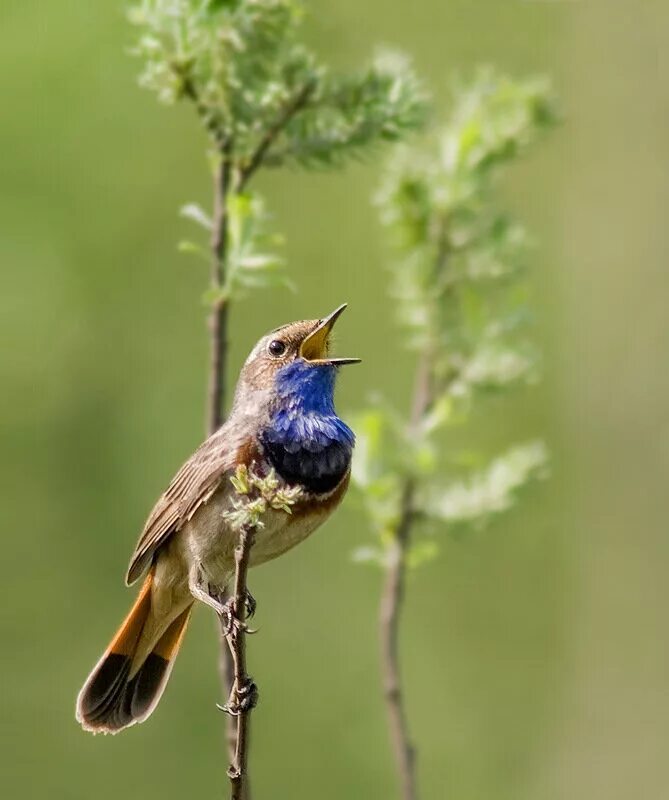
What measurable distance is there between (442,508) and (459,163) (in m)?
1.18

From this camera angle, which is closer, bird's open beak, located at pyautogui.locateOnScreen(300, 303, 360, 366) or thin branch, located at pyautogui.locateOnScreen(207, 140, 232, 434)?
thin branch, located at pyautogui.locateOnScreen(207, 140, 232, 434)

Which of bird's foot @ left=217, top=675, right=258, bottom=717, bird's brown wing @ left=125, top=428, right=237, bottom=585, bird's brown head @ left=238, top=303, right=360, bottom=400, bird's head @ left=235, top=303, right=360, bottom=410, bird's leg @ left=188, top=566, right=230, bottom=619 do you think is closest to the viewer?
bird's foot @ left=217, top=675, right=258, bottom=717

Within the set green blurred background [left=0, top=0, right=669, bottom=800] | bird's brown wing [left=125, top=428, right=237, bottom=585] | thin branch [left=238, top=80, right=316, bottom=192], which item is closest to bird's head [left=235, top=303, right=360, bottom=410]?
bird's brown wing [left=125, top=428, right=237, bottom=585]

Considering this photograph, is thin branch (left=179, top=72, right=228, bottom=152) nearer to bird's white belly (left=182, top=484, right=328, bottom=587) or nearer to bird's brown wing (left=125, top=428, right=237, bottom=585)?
bird's brown wing (left=125, top=428, right=237, bottom=585)

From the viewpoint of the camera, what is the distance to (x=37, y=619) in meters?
12.8

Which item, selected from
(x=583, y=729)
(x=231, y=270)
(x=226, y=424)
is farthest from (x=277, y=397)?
(x=583, y=729)

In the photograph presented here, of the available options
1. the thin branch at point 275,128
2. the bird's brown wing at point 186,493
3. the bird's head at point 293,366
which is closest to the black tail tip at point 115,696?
the bird's brown wing at point 186,493

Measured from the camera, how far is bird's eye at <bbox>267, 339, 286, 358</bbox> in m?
5.00

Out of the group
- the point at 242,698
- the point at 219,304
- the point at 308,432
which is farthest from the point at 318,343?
the point at 242,698

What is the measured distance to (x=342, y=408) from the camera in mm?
13219

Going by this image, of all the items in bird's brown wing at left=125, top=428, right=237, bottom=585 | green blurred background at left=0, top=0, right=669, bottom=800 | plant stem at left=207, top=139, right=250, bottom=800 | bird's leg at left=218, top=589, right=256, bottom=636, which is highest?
green blurred background at left=0, top=0, right=669, bottom=800

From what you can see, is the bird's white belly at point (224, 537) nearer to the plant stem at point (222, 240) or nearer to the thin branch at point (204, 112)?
the plant stem at point (222, 240)

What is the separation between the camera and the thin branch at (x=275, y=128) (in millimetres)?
4543

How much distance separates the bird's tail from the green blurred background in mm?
6493
